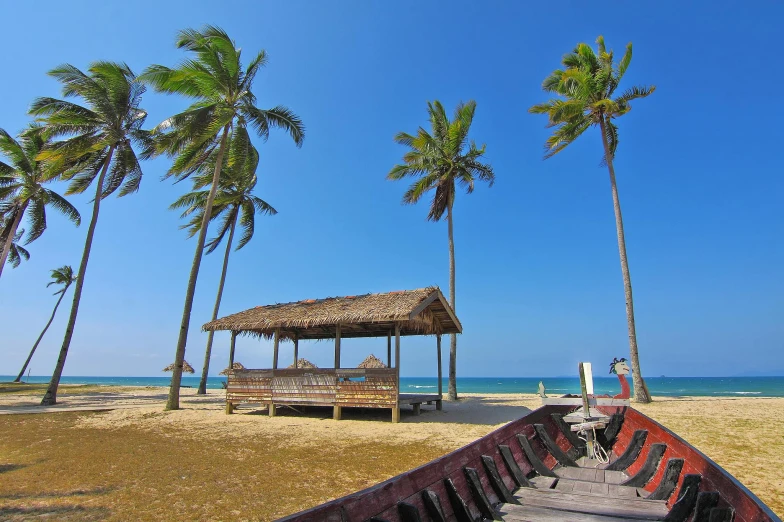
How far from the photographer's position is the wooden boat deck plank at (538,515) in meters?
3.21

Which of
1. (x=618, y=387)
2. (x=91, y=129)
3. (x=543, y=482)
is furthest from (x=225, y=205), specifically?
(x=618, y=387)

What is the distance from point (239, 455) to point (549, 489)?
231 inches

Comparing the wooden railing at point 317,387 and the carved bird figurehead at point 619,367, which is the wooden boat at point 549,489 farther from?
the wooden railing at point 317,387

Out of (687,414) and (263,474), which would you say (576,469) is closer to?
(263,474)

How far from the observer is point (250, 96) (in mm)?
16922

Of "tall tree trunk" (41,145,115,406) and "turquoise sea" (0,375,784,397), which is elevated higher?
"tall tree trunk" (41,145,115,406)

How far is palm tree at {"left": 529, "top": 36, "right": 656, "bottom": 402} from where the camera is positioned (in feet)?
54.2

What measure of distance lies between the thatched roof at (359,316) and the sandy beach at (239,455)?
2.84 m

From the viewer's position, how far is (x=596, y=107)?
57.5 ft

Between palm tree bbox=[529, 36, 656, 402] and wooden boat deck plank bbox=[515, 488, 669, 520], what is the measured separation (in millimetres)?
13907

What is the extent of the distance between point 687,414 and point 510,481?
11.7 meters

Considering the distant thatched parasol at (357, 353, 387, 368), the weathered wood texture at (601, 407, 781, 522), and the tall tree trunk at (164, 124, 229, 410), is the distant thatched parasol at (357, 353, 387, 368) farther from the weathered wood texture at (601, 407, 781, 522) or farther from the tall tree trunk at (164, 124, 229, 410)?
the weathered wood texture at (601, 407, 781, 522)

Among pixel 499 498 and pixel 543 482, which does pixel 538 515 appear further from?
pixel 543 482

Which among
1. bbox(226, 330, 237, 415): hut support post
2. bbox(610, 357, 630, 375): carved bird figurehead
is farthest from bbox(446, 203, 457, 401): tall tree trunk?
bbox(610, 357, 630, 375): carved bird figurehead
